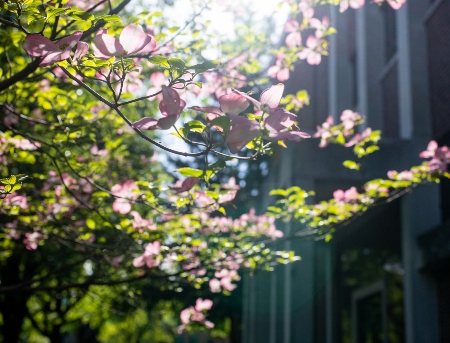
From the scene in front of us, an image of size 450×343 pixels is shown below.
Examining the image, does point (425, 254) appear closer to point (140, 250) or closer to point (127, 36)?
point (140, 250)

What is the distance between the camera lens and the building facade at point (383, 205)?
275 inches

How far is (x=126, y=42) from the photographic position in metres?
2.06

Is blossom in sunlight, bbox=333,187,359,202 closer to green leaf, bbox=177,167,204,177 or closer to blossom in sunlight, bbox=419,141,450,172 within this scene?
blossom in sunlight, bbox=419,141,450,172

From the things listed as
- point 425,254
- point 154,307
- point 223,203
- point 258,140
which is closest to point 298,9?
point 223,203

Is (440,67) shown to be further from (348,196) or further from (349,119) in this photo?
(348,196)

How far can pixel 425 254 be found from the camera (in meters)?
6.80

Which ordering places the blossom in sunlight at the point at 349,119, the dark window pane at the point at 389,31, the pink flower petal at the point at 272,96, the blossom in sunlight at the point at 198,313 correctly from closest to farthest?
the pink flower petal at the point at 272,96 < the blossom in sunlight at the point at 349,119 < the blossom in sunlight at the point at 198,313 < the dark window pane at the point at 389,31

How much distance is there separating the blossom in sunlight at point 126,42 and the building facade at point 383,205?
3183mm

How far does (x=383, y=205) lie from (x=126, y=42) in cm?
600

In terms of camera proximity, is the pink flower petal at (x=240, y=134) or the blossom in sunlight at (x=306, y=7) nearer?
the pink flower petal at (x=240, y=134)

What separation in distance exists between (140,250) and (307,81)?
29.0 feet

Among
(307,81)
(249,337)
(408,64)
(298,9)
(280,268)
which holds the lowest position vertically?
(249,337)

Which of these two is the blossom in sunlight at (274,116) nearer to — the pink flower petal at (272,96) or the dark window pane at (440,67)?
the pink flower petal at (272,96)

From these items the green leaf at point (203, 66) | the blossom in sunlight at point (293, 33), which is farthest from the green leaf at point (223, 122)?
the blossom in sunlight at point (293, 33)
